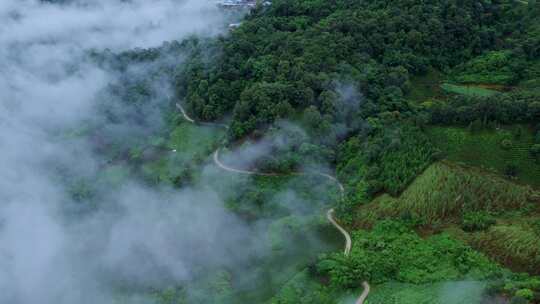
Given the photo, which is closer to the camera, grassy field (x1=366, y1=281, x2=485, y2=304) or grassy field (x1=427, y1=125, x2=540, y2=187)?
grassy field (x1=366, y1=281, x2=485, y2=304)

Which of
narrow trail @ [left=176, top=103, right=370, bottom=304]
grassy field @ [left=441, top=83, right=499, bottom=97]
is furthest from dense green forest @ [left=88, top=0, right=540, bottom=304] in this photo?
narrow trail @ [left=176, top=103, right=370, bottom=304]

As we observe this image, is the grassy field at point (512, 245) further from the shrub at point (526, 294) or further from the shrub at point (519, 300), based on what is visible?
the shrub at point (519, 300)

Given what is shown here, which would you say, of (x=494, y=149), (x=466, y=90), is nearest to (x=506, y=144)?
(x=494, y=149)

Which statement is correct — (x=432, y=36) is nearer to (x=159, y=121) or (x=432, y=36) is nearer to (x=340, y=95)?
(x=340, y=95)

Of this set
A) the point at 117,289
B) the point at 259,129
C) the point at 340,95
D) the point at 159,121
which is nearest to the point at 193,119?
the point at 159,121

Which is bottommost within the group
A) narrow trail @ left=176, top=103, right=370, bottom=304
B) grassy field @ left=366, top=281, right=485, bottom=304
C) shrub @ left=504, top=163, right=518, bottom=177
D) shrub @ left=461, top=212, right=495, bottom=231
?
narrow trail @ left=176, top=103, right=370, bottom=304

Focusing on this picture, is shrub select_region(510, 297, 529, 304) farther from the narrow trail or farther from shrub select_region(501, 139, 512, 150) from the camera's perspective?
shrub select_region(501, 139, 512, 150)
